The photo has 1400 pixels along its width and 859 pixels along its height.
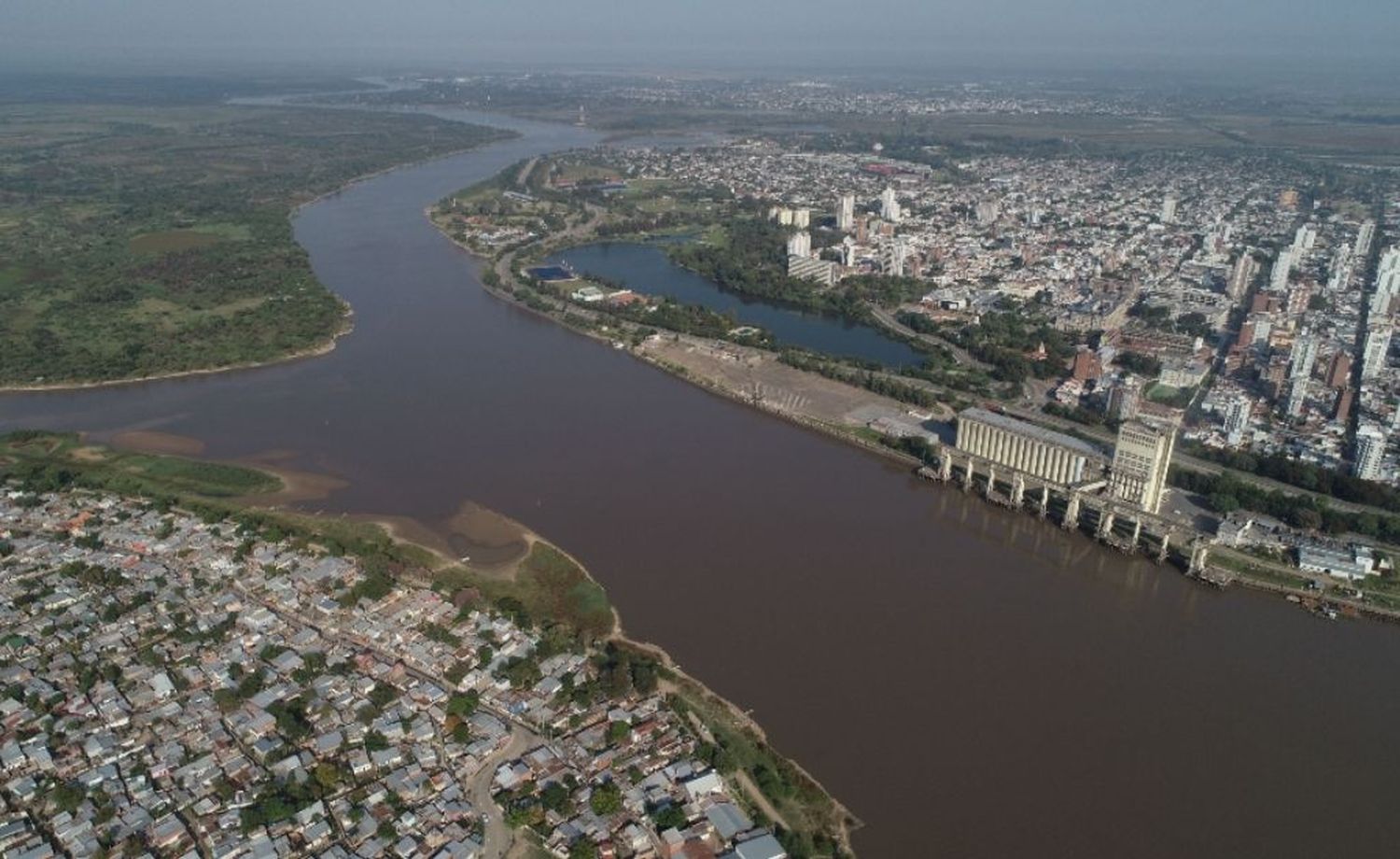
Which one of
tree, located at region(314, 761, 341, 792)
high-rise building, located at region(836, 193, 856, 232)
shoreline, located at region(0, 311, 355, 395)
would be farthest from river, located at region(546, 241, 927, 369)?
tree, located at region(314, 761, 341, 792)

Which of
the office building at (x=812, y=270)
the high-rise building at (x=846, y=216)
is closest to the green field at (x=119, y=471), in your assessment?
the office building at (x=812, y=270)

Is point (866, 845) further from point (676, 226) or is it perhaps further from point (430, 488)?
point (676, 226)

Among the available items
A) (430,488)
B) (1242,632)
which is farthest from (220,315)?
(1242,632)

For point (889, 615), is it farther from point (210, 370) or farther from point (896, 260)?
point (896, 260)

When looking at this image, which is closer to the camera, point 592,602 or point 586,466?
point 592,602

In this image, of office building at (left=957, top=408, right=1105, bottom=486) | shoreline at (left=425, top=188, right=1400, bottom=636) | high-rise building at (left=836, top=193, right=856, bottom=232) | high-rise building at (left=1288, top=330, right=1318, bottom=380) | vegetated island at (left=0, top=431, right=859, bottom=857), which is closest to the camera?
vegetated island at (left=0, top=431, right=859, bottom=857)

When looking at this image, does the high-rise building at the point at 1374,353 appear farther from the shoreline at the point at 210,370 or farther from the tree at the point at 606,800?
the shoreline at the point at 210,370

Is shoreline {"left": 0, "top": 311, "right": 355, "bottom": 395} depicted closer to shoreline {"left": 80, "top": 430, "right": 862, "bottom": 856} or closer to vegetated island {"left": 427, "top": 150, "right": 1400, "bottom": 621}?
shoreline {"left": 80, "top": 430, "right": 862, "bottom": 856}
